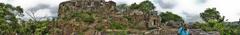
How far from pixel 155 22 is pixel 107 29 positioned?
12.5 meters

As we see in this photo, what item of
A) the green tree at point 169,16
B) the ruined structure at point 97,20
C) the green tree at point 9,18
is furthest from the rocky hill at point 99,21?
the green tree at point 169,16

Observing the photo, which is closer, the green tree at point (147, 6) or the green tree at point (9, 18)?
the green tree at point (9, 18)

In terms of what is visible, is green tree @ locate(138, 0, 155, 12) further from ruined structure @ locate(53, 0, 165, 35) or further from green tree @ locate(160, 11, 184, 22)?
ruined structure @ locate(53, 0, 165, 35)

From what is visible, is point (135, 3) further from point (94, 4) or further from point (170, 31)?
point (170, 31)

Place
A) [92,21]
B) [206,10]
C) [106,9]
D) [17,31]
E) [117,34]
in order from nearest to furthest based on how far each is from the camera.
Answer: [117,34]
[92,21]
[17,31]
[106,9]
[206,10]

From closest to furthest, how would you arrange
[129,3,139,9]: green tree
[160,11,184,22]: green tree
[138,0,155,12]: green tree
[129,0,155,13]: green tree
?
1. [129,3,139,9]: green tree
2. [129,0,155,13]: green tree
3. [138,0,155,12]: green tree
4. [160,11,184,22]: green tree

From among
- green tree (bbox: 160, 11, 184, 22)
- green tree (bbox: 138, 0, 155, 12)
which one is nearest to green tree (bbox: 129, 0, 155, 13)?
green tree (bbox: 138, 0, 155, 12)

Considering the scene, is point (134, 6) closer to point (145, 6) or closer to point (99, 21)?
point (145, 6)

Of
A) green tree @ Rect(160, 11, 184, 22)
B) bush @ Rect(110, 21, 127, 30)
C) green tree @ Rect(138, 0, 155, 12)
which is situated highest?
green tree @ Rect(138, 0, 155, 12)

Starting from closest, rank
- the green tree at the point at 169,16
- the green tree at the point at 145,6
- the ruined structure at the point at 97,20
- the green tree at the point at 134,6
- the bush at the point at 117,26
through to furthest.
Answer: the ruined structure at the point at 97,20 < the bush at the point at 117,26 < the green tree at the point at 134,6 < the green tree at the point at 145,6 < the green tree at the point at 169,16

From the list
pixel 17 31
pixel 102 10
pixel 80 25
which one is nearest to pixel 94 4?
pixel 102 10

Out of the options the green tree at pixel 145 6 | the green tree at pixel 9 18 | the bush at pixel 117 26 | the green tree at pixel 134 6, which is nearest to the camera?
the bush at pixel 117 26

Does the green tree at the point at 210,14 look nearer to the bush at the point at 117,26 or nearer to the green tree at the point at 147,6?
the green tree at the point at 147,6

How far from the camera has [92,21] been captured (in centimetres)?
2759
